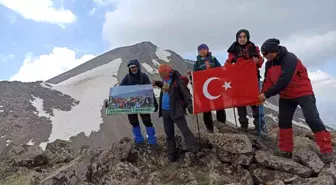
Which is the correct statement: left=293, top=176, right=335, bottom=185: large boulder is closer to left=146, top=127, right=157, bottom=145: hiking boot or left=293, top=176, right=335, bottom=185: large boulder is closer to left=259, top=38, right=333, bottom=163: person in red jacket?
left=259, top=38, right=333, bottom=163: person in red jacket

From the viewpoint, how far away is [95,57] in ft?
443

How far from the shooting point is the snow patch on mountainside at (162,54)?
114 metres

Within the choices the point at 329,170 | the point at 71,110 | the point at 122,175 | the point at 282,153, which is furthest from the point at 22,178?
the point at 71,110

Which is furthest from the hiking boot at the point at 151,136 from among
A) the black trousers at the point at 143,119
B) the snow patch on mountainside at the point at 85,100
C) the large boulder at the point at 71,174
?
the snow patch on mountainside at the point at 85,100

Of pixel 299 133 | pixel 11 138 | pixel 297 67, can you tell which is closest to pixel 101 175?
pixel 297 67

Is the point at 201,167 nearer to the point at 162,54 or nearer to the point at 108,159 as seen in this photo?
the point at 108,159

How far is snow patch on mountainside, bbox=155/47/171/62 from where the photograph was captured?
11364 cm

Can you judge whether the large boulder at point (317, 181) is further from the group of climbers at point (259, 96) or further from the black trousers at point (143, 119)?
the black trousers at point (143, 119)

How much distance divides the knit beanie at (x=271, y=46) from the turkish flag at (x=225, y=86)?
129 centimetres

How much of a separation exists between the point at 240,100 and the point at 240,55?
1.22m

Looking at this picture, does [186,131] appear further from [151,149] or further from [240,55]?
[240,55]

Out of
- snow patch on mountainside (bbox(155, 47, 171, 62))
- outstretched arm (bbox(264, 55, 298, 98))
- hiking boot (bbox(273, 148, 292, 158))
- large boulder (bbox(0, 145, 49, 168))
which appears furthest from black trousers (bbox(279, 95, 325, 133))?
snow patch on mountainside (bbox(155, 47, 171, 62))

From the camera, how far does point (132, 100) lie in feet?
30.5

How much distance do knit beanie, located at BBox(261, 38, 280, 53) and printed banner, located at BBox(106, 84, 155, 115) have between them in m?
3.33
